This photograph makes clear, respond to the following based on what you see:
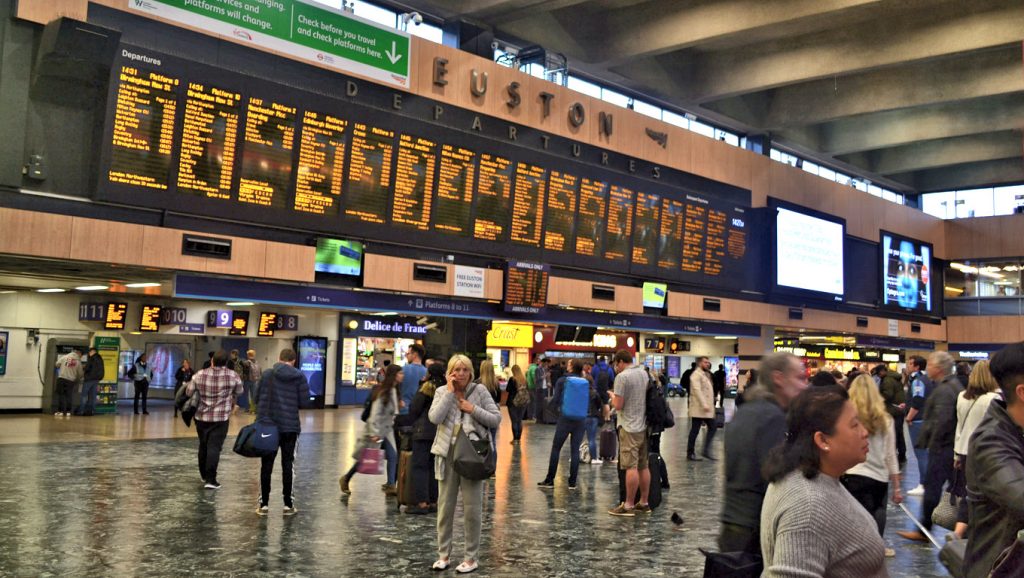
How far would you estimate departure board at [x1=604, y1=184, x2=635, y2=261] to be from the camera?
18.7 m

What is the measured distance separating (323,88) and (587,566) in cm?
1022

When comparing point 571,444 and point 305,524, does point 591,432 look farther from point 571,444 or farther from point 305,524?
point 305,524

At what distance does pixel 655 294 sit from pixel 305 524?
Answer: 1339cm

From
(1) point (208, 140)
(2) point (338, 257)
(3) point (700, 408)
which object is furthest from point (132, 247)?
(3) point (700, 408)

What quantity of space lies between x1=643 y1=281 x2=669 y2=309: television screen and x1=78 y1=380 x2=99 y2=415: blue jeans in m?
12.5

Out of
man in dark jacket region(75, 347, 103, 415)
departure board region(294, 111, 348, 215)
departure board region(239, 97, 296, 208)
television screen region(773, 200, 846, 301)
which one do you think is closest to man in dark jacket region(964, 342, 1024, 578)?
departure board region(239, 97, 296, 208)

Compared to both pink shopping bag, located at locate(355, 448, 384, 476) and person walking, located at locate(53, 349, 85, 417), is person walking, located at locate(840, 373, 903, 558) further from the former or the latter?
person walking, located at locate(53, 349, 85, 417)

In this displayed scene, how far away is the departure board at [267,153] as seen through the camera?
13133 millimetres

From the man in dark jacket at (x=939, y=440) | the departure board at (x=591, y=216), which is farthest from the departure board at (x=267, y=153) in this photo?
the man in dark jacket at (x=939, y=440)

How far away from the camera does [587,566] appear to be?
651 centimetres

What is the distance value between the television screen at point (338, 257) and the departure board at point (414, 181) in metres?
0.89

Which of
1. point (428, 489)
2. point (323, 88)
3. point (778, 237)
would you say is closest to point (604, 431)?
point (428, 489)

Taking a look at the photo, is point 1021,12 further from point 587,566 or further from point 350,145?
point 587,566

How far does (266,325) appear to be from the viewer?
872 inches
